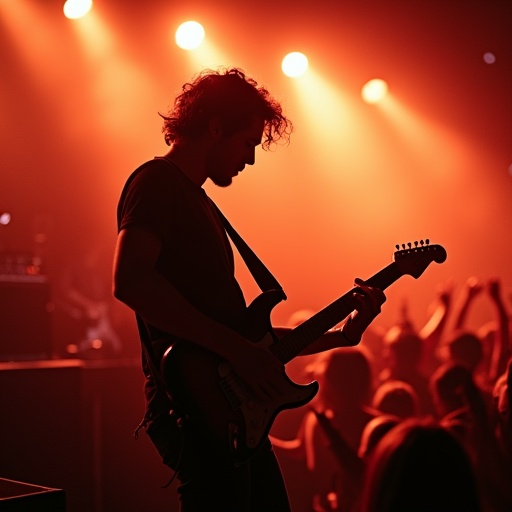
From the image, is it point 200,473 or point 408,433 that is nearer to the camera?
point 408,433

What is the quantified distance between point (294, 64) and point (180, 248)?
6334mm

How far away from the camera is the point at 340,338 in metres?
2.79

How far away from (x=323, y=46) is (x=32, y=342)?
4647 mm

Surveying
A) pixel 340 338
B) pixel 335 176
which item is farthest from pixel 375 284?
pixel 335 176

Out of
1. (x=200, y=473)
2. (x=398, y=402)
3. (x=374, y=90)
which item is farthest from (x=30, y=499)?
(x=374, y=90)

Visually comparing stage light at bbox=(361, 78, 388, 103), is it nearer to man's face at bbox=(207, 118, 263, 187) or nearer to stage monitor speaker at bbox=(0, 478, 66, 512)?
man's face at bbox=(207, 118, 263, 187)

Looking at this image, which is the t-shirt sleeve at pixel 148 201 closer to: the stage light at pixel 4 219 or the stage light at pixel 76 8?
the stage light at pixel 4 219

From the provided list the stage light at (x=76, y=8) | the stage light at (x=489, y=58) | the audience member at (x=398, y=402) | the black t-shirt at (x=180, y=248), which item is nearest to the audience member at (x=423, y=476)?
the black t-shirt at (x=180, y=248)

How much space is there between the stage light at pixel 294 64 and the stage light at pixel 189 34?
0.96 meters

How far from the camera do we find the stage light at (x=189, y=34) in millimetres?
7812

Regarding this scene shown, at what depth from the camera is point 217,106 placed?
2.69 metres

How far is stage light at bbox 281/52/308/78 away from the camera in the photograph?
8.41m

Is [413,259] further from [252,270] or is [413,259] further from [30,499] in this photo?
[30,499]

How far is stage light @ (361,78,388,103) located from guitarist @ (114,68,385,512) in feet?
21.1
